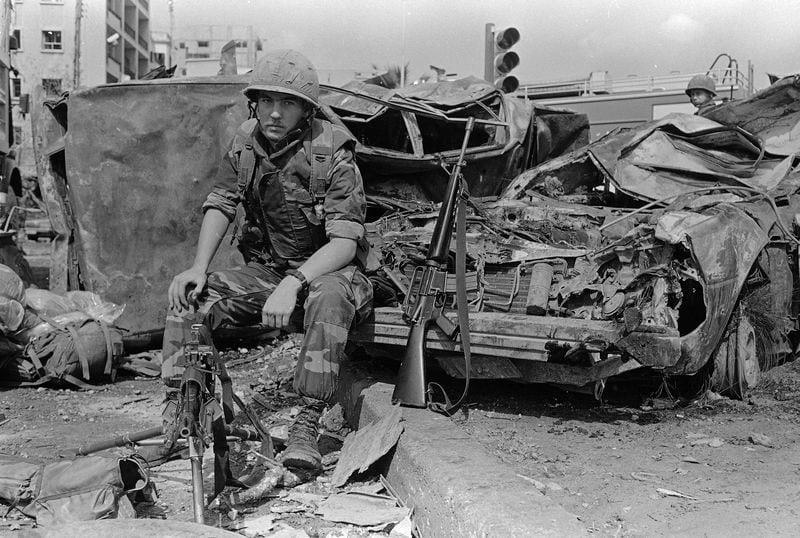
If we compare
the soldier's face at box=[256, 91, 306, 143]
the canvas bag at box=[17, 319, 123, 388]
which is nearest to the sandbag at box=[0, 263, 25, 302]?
the canvas bag at box=[17, 319, 123, 388]

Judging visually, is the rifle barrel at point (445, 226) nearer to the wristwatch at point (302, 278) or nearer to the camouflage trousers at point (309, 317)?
the camouflage trousers at point (309, 317)

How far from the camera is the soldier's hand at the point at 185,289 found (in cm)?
358

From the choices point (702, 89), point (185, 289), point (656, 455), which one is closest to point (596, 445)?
point (656, 455)

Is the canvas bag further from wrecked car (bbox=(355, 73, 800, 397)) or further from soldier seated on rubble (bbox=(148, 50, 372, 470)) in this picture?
wrecked car (bbox=(355, 73, 800, 397))

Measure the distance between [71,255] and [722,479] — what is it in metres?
5.36

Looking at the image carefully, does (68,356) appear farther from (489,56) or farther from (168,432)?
(489,56)

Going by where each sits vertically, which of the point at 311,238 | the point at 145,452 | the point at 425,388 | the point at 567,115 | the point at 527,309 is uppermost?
the point at 567,115

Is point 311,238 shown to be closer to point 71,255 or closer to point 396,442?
point 396,442

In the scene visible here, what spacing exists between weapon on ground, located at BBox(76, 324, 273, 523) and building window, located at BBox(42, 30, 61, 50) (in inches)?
1544

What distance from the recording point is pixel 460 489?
271 cm

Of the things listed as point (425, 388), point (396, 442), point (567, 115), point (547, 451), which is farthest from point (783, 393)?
point (567, 115)

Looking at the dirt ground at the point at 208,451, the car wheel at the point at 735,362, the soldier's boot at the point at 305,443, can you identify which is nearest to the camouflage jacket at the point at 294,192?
the soldier's boot at the point at 305,443

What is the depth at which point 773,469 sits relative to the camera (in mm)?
3334

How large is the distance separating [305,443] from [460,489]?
38.5 inches
